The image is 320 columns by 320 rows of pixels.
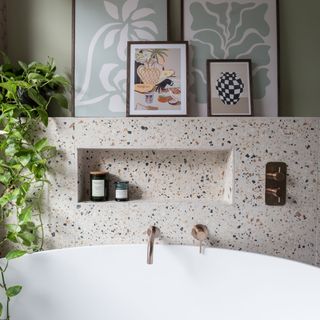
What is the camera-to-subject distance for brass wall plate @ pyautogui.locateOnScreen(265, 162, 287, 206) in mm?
1511

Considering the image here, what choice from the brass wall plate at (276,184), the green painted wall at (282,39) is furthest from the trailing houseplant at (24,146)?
the brass wall plate at (276,184)

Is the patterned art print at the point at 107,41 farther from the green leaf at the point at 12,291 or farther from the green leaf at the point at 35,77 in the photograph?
the green leaf at the point at 12,291

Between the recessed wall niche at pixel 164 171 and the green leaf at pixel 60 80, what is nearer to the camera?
the green leaf at pixel 60 80

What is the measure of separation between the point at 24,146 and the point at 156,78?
28.5 inches

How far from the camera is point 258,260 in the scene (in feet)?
4.34

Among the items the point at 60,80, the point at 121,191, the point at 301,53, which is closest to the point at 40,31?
the point at 60,80

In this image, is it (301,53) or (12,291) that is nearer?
(12,291)

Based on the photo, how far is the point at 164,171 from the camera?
66.3 inches

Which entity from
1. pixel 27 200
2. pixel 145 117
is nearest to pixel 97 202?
pixel 27 200

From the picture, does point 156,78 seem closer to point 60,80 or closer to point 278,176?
point 60,80

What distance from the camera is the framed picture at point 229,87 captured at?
5.27 feet

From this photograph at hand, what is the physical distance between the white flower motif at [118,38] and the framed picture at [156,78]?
46 mm

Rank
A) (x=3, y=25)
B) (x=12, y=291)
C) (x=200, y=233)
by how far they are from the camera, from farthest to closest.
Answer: (x=3, y=25) → (x=200, y=233) → (x=12, y=291)

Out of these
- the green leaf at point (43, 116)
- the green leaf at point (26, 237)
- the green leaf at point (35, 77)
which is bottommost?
the green leaf at point (26, 237)
